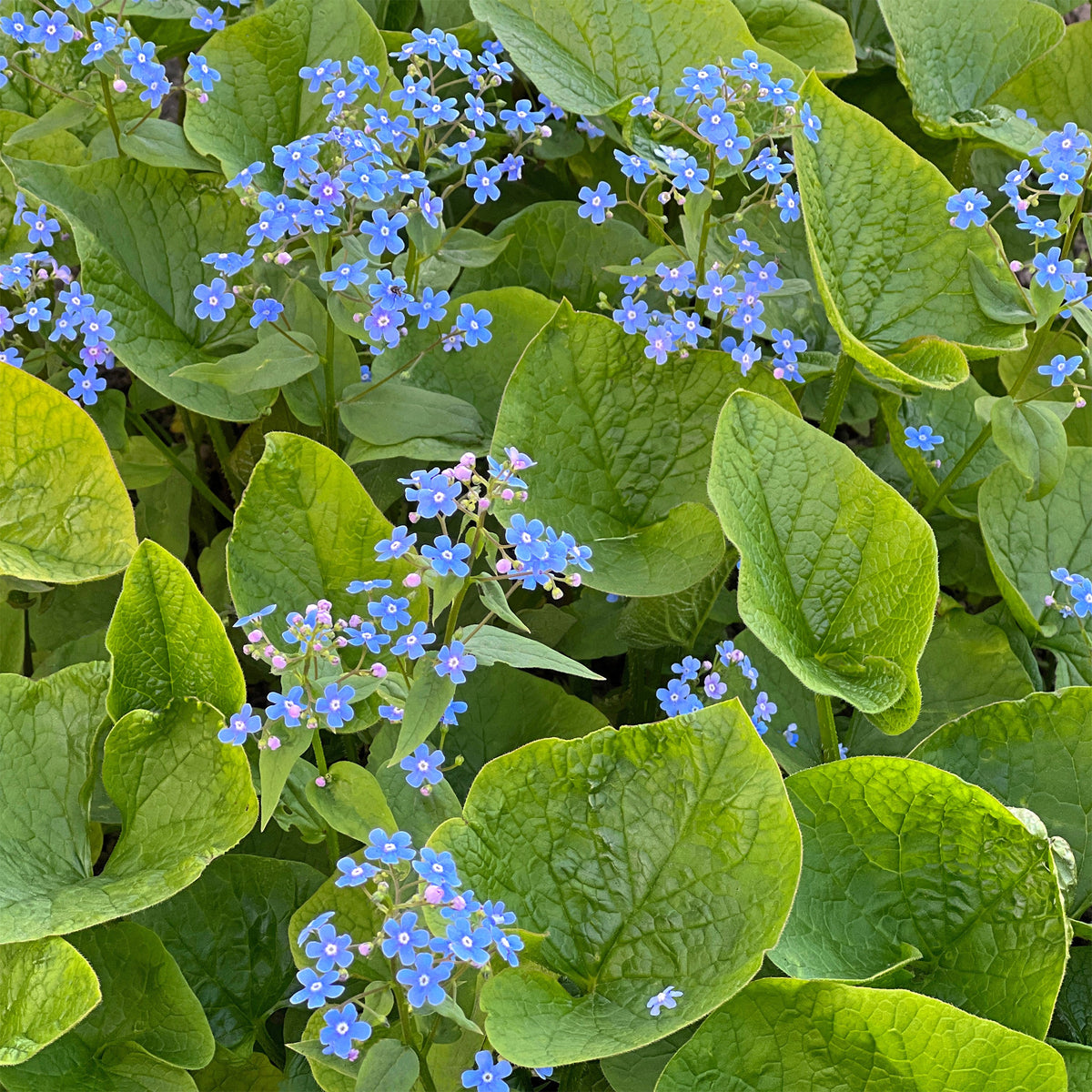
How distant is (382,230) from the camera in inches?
66.9

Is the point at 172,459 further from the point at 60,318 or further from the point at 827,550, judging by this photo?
the point at 827,550

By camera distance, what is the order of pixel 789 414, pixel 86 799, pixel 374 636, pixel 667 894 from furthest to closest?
pixel 789 414 → pixel 86 799 → pixel 667 894 → pixel 374 636

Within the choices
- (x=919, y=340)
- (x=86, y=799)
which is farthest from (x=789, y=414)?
(x=86, y=799)

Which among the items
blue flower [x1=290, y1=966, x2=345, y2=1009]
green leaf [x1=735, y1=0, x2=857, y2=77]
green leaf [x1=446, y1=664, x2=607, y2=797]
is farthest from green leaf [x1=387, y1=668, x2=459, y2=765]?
green leaf [x1=735, y1=0, x2=857, y2=77]

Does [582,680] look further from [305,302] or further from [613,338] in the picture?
[305,302]

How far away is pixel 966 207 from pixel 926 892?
1100mm

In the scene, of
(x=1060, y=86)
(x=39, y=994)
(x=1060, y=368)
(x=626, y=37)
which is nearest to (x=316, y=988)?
(x=39, y=994)

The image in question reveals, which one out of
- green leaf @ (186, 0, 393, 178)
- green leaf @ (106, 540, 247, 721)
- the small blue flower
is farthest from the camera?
green leaf @ (186, 0, 393, 178)

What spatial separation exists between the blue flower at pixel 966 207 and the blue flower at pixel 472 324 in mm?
783

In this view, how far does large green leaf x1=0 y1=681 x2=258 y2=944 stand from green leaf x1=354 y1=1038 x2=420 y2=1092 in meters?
0.34

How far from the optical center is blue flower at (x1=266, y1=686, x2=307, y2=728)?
1.31 m

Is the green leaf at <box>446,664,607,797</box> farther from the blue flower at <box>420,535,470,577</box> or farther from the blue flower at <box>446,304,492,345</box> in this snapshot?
the blue flower at <box>420,535,470,577</box>

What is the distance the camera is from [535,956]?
1.48 meters

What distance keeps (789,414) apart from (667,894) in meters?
0.72
